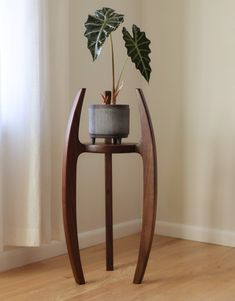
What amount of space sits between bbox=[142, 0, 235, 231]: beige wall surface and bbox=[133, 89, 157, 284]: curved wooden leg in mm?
852

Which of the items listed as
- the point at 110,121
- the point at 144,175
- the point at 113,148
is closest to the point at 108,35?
the point at 110,121

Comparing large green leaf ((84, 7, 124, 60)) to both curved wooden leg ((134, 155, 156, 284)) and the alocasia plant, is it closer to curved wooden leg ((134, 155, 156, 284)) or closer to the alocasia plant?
the alocasia plant

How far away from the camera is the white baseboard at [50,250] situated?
229cm

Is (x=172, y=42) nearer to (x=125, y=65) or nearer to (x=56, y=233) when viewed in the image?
(x=125, y=65)

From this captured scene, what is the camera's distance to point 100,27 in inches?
79.4

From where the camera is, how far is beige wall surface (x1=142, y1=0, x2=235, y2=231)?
2.74 metres

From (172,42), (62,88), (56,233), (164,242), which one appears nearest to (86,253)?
(56,233)

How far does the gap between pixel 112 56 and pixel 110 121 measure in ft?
0.91

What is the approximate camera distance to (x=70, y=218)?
2.07 metres

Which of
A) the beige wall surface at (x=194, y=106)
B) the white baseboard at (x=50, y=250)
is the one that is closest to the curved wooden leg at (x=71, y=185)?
the white baseboard at (x=50, y=250)

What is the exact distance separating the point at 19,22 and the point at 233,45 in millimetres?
1211

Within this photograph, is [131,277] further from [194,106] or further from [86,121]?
[194,106]

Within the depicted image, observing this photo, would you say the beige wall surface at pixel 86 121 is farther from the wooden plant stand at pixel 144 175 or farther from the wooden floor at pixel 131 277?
the wooden plant stand at pixel 144 175

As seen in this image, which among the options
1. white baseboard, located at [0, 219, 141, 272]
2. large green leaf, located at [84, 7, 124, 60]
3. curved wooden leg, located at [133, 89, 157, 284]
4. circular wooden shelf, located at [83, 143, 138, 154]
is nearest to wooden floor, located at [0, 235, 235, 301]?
white baseboard, located at [0, 219, 141, 272]
